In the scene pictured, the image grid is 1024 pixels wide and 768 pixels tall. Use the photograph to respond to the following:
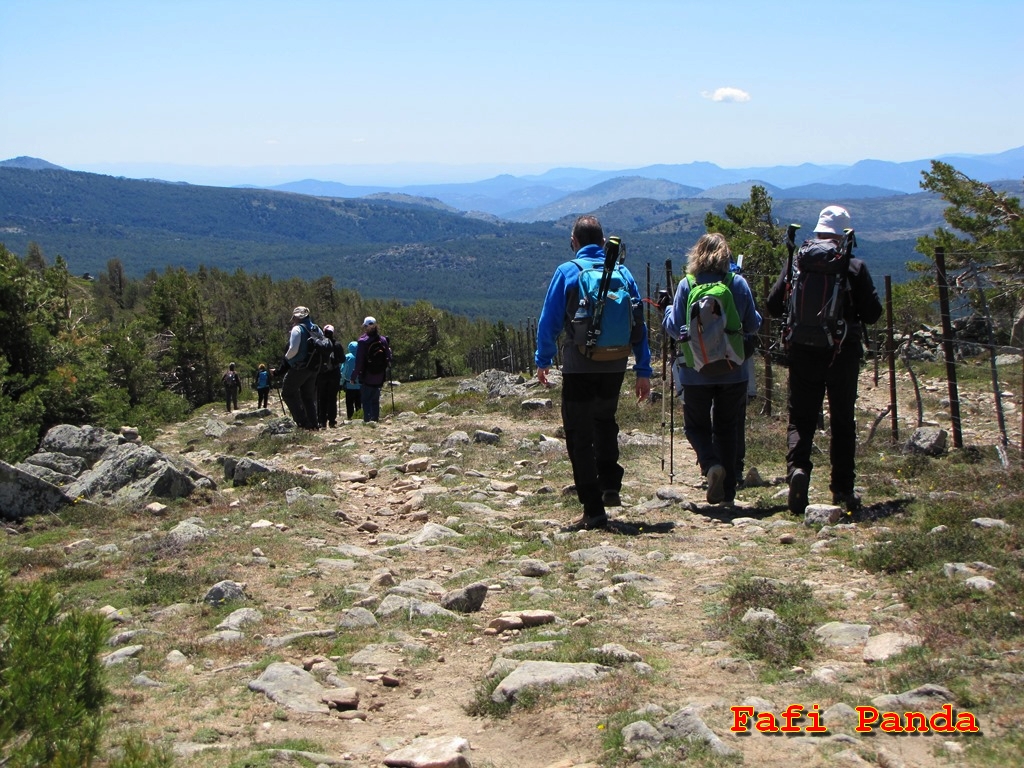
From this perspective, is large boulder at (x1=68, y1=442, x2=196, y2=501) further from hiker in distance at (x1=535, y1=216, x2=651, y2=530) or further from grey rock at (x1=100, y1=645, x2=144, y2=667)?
grey rock at (x1=100, y1=645, x2=144, y2=667)

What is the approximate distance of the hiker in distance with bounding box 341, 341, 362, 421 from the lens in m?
18.3

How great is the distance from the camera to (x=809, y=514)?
7578 millimetres

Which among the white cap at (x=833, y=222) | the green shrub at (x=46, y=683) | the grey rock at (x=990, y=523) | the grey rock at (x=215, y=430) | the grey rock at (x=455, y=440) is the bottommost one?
the grey rock at (x=215, y=430)

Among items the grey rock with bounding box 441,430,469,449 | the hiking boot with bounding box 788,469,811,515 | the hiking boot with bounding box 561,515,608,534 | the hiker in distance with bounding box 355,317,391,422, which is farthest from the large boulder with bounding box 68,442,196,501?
the hiker in distance with bounding box 355,317,391,422

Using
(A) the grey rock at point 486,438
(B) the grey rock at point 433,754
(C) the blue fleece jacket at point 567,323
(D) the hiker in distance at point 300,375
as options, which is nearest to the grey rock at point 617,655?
(B) the grey rock at point 433,754

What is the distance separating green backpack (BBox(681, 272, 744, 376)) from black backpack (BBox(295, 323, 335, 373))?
31.4 feet

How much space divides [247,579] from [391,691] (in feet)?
8.02

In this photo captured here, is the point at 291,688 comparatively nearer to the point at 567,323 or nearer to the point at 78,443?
the point at 567,323

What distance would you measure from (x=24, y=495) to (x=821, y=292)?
814 centimetres

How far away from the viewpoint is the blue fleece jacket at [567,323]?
7.77 meters

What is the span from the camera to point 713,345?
8.04 meters

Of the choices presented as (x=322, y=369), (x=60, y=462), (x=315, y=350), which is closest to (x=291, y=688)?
(x=60, y=462)

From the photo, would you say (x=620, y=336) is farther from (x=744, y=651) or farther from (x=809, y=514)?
(x=744, y=651)

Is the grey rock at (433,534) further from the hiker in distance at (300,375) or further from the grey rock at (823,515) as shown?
the hiker in distance at (300,375)
